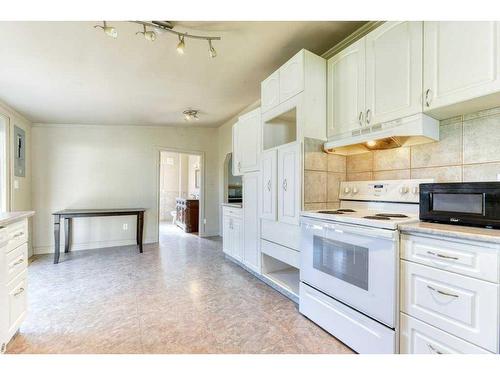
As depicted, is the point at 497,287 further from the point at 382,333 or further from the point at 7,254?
the point at 7,254

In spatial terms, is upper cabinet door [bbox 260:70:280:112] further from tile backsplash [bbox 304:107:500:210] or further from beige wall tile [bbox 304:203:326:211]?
beige wall tile [bbox 304:203:326:211]

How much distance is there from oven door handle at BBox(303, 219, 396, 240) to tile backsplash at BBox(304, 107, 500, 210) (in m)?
0.31

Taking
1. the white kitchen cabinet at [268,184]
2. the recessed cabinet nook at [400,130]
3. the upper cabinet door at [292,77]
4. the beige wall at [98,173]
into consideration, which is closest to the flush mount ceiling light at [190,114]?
the beige wall at [98,173]

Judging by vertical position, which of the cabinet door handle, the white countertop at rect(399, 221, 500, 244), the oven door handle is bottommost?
the oven door handle

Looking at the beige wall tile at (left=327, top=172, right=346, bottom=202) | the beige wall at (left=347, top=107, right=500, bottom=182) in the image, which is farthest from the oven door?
the beige wall at (left=347, top=107, right=500, bottom=182)

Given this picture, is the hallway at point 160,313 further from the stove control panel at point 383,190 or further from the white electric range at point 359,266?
the stove control panel at point 383,190

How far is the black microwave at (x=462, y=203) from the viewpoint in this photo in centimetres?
125

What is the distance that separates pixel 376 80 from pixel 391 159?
0.68 m

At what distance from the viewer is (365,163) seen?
2.29 m

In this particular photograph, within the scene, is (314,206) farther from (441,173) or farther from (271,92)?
(271,92)

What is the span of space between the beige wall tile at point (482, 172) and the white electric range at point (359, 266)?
31 centimetres

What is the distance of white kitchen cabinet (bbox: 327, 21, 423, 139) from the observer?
1.61 m

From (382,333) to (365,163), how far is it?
1.43 meters
